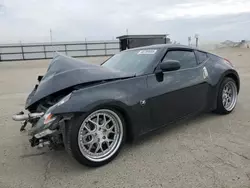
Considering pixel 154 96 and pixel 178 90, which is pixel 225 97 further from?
pixel 154 96

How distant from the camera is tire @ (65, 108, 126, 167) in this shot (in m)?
2.75

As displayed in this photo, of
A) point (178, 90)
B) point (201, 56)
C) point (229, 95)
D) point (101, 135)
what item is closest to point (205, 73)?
point (201, 56)

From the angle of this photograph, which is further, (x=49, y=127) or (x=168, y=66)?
(x=168, y=66)

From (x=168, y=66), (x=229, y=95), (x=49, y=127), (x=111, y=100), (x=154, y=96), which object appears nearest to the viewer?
(x=49, y=127)

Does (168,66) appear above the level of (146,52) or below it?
below

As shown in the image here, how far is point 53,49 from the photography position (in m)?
18.7

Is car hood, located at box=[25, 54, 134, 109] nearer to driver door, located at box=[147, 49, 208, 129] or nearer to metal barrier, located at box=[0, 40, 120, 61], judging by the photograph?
driver door, located at box=[147, 49, 208, 129]

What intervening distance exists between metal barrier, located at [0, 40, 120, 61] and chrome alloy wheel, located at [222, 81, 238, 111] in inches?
570

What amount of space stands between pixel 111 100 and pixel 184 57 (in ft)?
5.70

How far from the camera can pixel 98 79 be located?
10.3ft

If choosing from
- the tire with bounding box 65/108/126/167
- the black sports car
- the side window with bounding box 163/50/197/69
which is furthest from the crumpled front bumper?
the side window with bounding box 163/50/197/69

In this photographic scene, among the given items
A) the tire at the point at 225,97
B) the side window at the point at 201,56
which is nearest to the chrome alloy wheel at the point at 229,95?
the tire at the point at 225,97

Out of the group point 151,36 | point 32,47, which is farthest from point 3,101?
point 32,47

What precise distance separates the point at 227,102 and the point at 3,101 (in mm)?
5065
